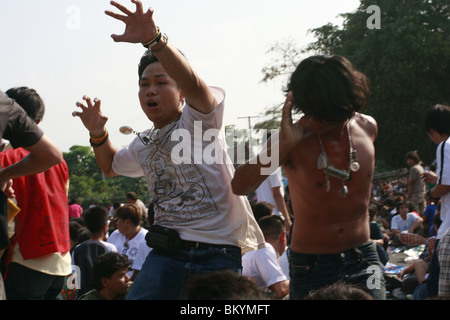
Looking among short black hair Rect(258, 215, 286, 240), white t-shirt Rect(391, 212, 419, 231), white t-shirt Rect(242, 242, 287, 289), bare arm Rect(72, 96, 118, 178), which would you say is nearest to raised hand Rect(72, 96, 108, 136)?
bare arm Rect(72, 96, 118, 178)

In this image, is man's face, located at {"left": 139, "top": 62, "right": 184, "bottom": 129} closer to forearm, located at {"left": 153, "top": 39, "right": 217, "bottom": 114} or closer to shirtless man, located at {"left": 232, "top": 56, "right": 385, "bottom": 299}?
forearm, located at {"left": 153, "top": 39, "right": 217, "bottom": 114}

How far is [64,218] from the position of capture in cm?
405

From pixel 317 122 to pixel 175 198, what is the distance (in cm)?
79

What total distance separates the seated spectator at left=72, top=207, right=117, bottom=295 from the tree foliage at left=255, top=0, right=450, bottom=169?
945 inches

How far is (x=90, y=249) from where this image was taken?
595cm

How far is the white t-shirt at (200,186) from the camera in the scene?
9.98ft

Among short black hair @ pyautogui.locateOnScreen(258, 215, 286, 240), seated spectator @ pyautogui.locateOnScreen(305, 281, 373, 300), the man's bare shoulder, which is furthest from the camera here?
short black hair @ pyautogui.locateOnScreen(258, 215, 286, 240)

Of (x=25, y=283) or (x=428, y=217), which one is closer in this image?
(x=25, y=283)

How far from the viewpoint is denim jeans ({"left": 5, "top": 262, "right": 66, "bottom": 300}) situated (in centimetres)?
368

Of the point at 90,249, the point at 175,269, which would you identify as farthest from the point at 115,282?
the point at 175,269

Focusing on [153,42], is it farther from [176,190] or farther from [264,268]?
[264,268]

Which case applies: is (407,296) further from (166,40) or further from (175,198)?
(166,40)

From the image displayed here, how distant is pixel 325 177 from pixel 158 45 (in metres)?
0.99
